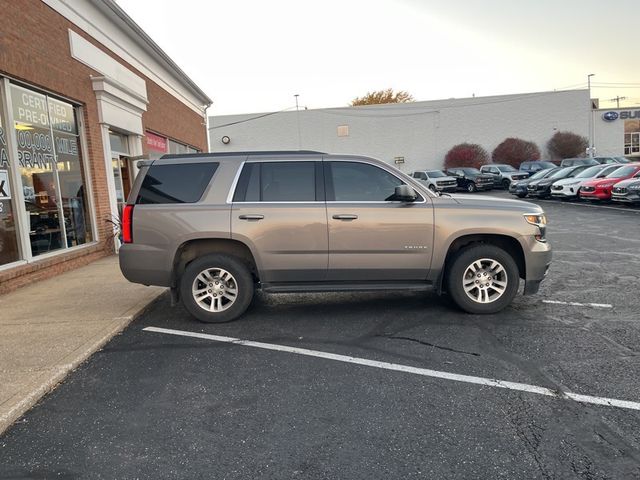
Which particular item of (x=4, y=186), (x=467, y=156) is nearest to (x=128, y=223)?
(x=4, y=186)

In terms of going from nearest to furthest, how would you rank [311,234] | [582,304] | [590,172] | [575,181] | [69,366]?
[69,366] → [311,234] → [582,304] → [575,181] → [590,172]

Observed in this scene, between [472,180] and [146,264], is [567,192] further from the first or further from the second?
[146,264]

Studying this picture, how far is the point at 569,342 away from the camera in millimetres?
4848

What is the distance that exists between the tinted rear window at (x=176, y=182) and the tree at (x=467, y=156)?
37.2 m

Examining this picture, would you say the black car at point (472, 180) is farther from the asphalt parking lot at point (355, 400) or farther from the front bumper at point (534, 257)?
the front bumper at point (534, 257)

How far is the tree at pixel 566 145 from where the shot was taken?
40250 millimetres

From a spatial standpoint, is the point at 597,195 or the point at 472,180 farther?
the point at 472,180

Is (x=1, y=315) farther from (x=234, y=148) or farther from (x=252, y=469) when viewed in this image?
(x=234, y=148)

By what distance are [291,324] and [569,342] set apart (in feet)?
9.68

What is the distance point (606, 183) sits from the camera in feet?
62.3

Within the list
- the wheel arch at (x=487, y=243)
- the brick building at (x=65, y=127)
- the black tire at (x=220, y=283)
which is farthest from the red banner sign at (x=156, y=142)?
the wheel arch at (x=487, y=243)

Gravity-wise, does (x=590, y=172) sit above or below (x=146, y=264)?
above

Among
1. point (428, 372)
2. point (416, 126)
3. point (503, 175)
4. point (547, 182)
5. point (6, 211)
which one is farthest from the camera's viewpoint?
point (416, 126)

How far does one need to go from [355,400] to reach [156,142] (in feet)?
45.6
